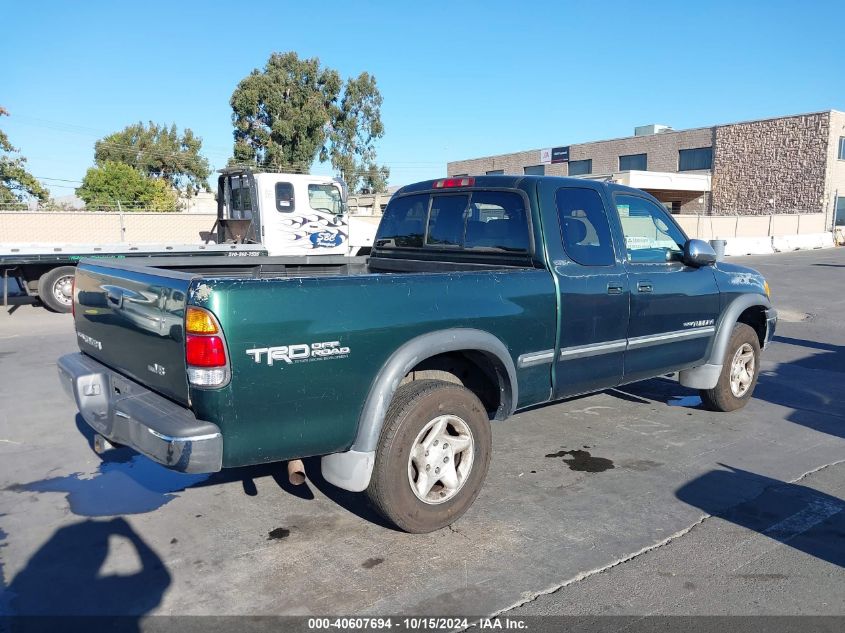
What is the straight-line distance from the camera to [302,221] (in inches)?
556

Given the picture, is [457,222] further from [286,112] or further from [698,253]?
[286,112]

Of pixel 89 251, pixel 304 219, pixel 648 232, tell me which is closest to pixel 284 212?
pixel 304 219

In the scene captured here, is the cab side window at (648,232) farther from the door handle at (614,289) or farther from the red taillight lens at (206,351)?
the red taillight lens at (206,351)

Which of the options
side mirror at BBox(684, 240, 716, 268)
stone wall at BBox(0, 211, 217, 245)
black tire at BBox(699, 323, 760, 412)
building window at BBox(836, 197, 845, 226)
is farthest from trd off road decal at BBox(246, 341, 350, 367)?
building window at BBox(836, 197, 845, 226)

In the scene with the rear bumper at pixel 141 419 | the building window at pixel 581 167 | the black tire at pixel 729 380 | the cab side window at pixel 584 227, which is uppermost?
the building window at pixel 581 167

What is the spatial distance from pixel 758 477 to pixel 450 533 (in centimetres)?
232

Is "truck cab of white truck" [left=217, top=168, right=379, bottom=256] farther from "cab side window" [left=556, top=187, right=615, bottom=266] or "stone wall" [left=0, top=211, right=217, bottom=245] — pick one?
"cab side window" [left=556, top=187, right=615, bottom=266]

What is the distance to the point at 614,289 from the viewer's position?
4715 millimetres

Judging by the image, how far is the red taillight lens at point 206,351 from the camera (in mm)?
2994

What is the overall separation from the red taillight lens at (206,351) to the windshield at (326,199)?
11547 mm

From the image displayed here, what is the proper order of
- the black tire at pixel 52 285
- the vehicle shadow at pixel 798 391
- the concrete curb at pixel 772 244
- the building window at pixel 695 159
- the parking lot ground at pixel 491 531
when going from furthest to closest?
1. the building window at pixel 695 159
2. the concrete curb at pixel 772 244
3. the black tire at pixel 52 285
4. the vehicle shadow at pixel 798 391
5. the parking lot ground at pixel 491 531

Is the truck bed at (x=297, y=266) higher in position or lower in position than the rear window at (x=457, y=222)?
lower

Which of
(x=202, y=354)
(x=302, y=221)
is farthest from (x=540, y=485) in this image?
(x=302, y=221)

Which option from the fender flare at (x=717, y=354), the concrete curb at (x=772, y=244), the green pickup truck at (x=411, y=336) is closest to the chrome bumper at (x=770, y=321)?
the fender flare at (x=717, y=354)
